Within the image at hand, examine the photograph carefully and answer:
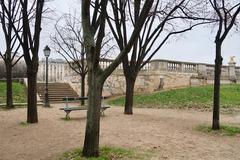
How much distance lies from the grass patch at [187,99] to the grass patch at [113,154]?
1302cm

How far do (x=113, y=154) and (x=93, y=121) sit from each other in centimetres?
87

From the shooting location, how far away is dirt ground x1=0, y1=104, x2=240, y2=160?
27.3 ft

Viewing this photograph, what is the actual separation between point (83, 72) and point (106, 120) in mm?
9648

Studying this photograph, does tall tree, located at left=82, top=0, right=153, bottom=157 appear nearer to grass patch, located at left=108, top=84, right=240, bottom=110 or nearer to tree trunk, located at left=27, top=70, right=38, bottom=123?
tree trunk, located at left=27, top=70, right=38, bottom=123

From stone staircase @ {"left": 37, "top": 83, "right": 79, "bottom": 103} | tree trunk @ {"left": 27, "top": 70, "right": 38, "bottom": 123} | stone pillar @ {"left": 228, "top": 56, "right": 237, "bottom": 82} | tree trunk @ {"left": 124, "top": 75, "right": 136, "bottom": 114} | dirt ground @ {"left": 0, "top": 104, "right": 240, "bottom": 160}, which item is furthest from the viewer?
stone pillar @ {"left": 228, "top": 56, "right": 237, "bottom": 82}

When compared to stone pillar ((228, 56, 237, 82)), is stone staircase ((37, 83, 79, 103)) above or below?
below

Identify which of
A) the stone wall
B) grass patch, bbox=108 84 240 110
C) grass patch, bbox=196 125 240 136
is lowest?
grass patch, bbox=196 125 240 136

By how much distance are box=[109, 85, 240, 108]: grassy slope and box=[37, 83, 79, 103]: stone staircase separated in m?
4.44

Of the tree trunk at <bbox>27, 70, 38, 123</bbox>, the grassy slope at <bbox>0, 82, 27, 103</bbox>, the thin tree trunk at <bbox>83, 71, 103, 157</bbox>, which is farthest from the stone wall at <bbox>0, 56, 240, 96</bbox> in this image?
the thin tree trunk at <bbox>83, 71, 103, 157</bbox>

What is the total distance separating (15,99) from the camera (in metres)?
24.5

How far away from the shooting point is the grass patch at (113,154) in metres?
7.66

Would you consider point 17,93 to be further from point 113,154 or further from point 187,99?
point 113,154

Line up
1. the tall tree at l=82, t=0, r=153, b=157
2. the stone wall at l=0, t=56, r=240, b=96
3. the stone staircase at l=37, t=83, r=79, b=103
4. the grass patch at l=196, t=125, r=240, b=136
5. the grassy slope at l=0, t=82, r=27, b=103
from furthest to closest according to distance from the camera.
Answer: the stone wall at l=0, t=56, r=240, b=96 → the stone staircase at l=37, t=83, r=79, b=103 → the grassy slope at l=0, t=82, r=27, b=103 → the grass patch at l=196, t=125, r=240, b=136 → the tall tree at l=82, t=0, r=153, b=157

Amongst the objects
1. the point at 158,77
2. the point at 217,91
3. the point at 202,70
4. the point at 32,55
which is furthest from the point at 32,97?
the point at 202,70
